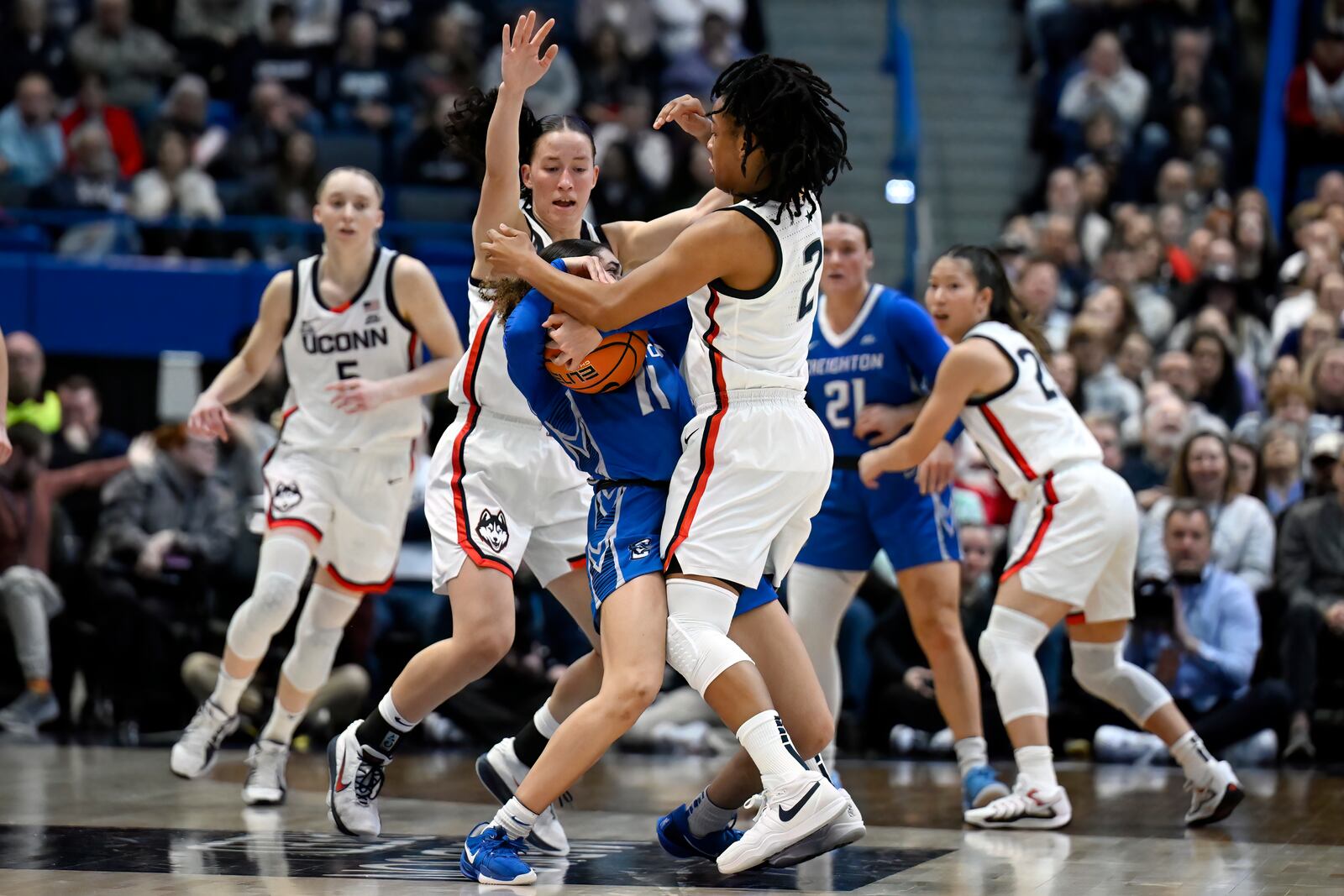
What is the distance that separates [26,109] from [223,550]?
219 inches

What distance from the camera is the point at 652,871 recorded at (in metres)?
5.28

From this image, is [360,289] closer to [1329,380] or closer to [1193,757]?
[1193,757]

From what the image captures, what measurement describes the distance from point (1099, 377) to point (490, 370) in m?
5.82

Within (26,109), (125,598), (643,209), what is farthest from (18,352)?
(643,209)

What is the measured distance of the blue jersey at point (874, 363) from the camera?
22.1 ft

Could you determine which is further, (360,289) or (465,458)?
(360,289)

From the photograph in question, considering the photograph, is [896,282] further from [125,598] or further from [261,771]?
[261,771]

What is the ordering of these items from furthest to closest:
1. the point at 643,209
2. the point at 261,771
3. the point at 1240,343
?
1. the point at 643,209
2. the point at 1240,343
3. the point at 261,771

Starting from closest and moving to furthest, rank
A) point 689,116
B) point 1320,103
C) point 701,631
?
point 701,631, point 689,116, point 1320,103

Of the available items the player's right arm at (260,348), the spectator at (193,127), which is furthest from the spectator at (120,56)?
the player's right arm at (260,348)

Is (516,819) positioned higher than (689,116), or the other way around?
(689,116)

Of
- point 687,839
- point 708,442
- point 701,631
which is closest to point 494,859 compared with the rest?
point 687,839

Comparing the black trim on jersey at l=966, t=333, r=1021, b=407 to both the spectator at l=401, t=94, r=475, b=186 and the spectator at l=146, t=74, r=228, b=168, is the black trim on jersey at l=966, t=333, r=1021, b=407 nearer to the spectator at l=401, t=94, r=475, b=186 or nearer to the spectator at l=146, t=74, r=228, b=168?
the spectator at l=401, t=94, r=475, b=186

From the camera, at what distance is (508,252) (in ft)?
15.7
